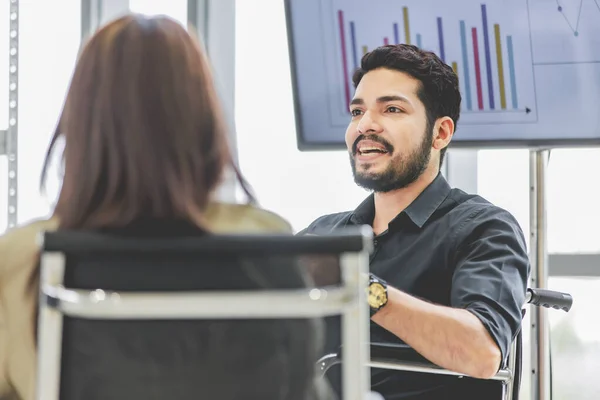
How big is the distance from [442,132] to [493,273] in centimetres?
57

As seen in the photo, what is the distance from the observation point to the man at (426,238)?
5.39 ft

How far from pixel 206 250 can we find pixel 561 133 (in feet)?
5.37

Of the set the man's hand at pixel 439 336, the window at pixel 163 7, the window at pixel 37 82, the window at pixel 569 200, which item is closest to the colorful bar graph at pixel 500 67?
the window at pixel 569 200

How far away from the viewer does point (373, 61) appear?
7.25 ft

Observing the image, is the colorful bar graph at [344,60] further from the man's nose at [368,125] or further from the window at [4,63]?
the window at [4,63]

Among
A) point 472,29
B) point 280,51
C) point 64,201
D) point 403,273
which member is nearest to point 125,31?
point 64,201

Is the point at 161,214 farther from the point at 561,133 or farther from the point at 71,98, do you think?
the point at 561,133

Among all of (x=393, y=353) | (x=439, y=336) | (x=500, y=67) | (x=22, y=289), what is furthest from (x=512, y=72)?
(x=22, y=289)

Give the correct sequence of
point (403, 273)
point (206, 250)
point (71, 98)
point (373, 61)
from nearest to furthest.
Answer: point (206, 250) < point (71, 98) < point (403, 273) < point (373, 61)

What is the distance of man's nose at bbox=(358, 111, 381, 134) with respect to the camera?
7.00 ft

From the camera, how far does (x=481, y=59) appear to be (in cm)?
236

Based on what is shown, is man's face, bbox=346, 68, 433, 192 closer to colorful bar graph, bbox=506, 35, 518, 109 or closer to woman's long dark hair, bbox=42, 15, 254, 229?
colorful bar graph, bbox=506, 35, 518, 109

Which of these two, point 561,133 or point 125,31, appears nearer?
point 125,31

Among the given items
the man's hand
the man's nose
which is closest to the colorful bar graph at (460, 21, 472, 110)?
the man's nose
